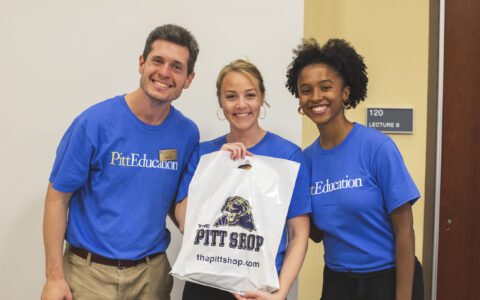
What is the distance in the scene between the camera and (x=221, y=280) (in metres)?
1.04

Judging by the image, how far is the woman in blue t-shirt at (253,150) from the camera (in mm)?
1115

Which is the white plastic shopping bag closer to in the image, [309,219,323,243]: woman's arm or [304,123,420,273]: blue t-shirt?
[304,123,420,273]: blue t-shirt

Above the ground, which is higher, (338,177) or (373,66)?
(373,66)

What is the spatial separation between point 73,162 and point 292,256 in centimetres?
74

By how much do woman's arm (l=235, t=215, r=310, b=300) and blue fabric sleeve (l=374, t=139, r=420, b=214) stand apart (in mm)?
249

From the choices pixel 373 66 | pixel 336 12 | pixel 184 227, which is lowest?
pixel 184 227

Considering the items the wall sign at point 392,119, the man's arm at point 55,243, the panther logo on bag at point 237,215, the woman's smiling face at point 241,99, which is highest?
the wall sign at point 392,119

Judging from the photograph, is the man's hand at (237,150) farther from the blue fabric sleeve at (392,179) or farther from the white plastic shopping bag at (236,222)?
the blue fabric sleeve at (392,179)

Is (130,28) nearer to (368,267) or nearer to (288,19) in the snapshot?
(288,19)

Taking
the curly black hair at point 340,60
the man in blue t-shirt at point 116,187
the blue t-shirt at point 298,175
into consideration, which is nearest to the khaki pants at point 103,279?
the man in blue t-shirt at point 116,187

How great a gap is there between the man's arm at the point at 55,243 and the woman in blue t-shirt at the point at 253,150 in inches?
15.1

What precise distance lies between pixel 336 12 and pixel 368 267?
122 cm

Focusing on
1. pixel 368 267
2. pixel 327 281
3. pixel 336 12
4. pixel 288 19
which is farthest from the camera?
pixel 336 12

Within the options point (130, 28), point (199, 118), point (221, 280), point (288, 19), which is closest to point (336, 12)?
point (288, 19)
